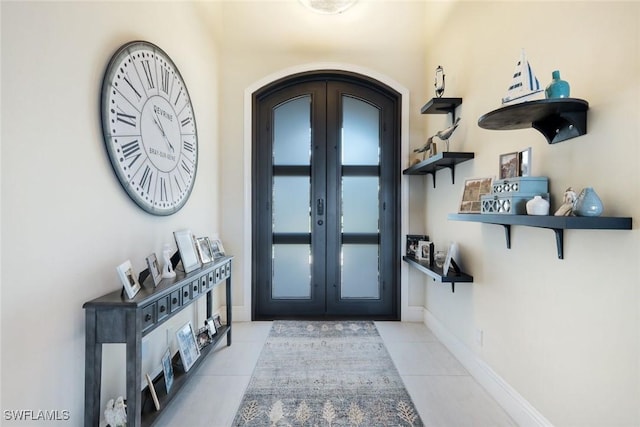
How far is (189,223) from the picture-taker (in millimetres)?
2469

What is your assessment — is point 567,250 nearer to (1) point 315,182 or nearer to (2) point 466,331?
(2) point 466,331

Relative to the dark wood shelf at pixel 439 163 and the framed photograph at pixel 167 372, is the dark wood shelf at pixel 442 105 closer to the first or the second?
the dark wood shelf at pixel 439 163

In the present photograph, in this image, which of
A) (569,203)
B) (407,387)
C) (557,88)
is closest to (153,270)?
(407,387)

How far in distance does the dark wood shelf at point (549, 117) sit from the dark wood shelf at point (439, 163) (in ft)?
2.16

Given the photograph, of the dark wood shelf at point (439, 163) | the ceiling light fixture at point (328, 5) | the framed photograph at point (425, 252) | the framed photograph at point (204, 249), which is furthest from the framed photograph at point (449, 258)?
the ceiling light fixture at point (328, 5)

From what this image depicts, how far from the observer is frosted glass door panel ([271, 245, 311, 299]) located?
3361 mm

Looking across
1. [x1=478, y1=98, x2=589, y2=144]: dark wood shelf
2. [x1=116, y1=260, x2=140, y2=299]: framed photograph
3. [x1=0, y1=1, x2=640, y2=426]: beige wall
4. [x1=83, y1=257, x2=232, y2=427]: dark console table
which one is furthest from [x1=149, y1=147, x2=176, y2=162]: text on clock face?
[x1=478, y1=98, x2=589, y2=144]: dark wood shelf

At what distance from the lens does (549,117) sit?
4.55 ft

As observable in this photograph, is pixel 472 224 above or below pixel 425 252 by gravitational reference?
above

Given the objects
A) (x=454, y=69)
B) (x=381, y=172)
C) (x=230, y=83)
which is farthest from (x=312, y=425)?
(x=230, y=83)

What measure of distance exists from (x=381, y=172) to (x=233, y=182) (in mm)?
1654

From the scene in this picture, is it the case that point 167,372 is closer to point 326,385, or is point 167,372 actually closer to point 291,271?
point 326,385

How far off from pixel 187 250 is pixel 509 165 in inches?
83.6

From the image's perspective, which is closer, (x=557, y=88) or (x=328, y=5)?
(x=557, y=88)
